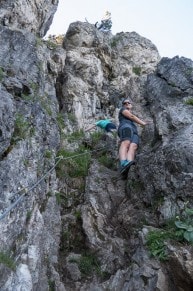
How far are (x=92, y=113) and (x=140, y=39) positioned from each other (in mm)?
7901

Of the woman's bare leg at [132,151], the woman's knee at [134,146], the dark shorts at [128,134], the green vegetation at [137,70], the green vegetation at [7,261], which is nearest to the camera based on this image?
the green vegetation at [7,261]

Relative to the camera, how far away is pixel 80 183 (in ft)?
32.1

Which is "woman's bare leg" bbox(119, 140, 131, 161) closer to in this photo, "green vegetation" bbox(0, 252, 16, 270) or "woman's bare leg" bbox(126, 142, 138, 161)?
"woman's bare leg" bbox(126, 142, 138, 161)

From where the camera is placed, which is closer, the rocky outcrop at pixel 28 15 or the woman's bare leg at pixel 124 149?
the woman's bare leg at pixel 124 149

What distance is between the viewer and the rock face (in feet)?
20.5

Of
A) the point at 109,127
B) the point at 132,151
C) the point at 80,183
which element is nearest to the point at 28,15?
the point at 109,127

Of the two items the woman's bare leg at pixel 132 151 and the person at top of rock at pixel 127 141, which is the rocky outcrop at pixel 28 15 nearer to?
the person at top of rock at pixel 127 141

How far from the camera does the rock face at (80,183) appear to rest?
246 inches

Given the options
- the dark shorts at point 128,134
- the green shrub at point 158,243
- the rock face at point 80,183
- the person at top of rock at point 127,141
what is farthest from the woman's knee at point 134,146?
the green shrub at point 158,243

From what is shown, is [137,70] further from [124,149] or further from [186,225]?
[186,225]

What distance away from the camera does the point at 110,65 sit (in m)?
16.9

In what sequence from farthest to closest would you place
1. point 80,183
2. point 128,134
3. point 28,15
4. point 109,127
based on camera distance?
point 28,15
point 109,127
point 128,134
point 80,183

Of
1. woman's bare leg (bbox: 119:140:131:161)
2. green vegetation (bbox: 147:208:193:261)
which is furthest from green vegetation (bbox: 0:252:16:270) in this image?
woman's bare leg (bbox: 119:140:131:161)

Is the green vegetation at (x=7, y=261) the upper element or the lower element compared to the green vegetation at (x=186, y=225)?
lower
